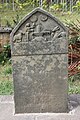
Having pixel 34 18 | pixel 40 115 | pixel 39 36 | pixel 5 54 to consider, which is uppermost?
pixel 34 18

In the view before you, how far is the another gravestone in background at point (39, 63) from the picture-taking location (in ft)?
11.2

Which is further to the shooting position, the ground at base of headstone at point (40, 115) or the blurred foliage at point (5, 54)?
the blurred foliage at point (5, 54)

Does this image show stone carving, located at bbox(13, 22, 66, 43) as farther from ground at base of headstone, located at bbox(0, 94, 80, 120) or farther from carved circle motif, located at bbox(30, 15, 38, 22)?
ground at base of headstone, located at bbox(0, 94, 80, 120)

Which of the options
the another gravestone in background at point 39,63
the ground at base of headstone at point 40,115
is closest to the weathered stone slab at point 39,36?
the another gravestone in background at point 39,63

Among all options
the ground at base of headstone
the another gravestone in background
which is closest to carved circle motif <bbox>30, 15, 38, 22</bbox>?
the another gravestone in background

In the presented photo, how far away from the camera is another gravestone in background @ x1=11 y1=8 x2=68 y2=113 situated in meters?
3.42

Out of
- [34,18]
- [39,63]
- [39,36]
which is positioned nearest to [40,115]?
[39,63]

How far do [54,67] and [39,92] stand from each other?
0.35 m

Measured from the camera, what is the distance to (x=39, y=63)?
3521 mm

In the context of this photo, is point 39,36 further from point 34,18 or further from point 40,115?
point 40,115

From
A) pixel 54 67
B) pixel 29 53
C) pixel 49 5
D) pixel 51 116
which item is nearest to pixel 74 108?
pixel 51 116

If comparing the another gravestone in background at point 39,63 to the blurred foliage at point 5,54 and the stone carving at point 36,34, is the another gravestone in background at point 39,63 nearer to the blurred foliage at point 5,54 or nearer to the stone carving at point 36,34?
the stone carving at point 36,34

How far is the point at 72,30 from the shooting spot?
6.03m

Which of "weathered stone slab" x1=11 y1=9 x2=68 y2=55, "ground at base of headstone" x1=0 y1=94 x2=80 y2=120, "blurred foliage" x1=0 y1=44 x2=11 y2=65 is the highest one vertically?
"weathered stone slab" x1=11 y1=9 x2=68 y2=55
